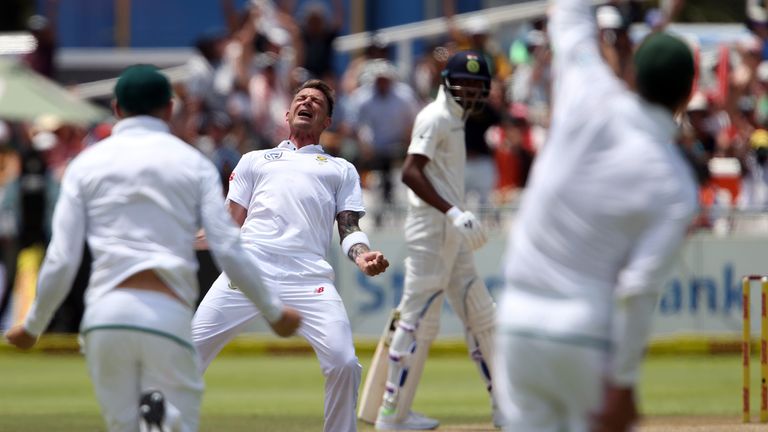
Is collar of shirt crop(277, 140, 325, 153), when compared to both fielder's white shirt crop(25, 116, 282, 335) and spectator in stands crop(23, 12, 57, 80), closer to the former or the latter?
fielder's white shirt crop(25, 116, 282, 335)

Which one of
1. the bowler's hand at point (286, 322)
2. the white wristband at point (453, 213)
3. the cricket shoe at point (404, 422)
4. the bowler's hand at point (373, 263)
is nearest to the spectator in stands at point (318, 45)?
the cricket shoe at point (404, 422)

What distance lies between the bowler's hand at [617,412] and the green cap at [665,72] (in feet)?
3.39

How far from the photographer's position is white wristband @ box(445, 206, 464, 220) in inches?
412

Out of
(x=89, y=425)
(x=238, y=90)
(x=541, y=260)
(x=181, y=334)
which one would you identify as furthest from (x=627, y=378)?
(x=238, y=90)

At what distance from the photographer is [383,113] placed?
19312mm

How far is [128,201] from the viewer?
6.28 meters

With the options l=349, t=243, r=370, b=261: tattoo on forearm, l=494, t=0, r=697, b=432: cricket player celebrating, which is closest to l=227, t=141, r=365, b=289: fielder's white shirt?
l=349, t=243, r=370, b=261: tattoo on forearm

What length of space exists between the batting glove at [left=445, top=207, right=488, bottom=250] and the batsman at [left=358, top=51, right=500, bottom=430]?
1.14ft

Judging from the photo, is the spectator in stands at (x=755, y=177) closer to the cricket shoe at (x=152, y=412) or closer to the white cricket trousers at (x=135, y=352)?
the white cricket trousers at (x=135, y=352)

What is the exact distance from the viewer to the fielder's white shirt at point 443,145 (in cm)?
1084

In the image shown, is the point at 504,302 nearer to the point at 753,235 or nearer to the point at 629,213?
Answer: the point at 629,213

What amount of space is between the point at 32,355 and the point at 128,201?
1260 cm

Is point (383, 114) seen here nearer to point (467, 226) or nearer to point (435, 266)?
point (435, 266)

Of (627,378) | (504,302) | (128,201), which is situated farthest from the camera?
(128,201)
